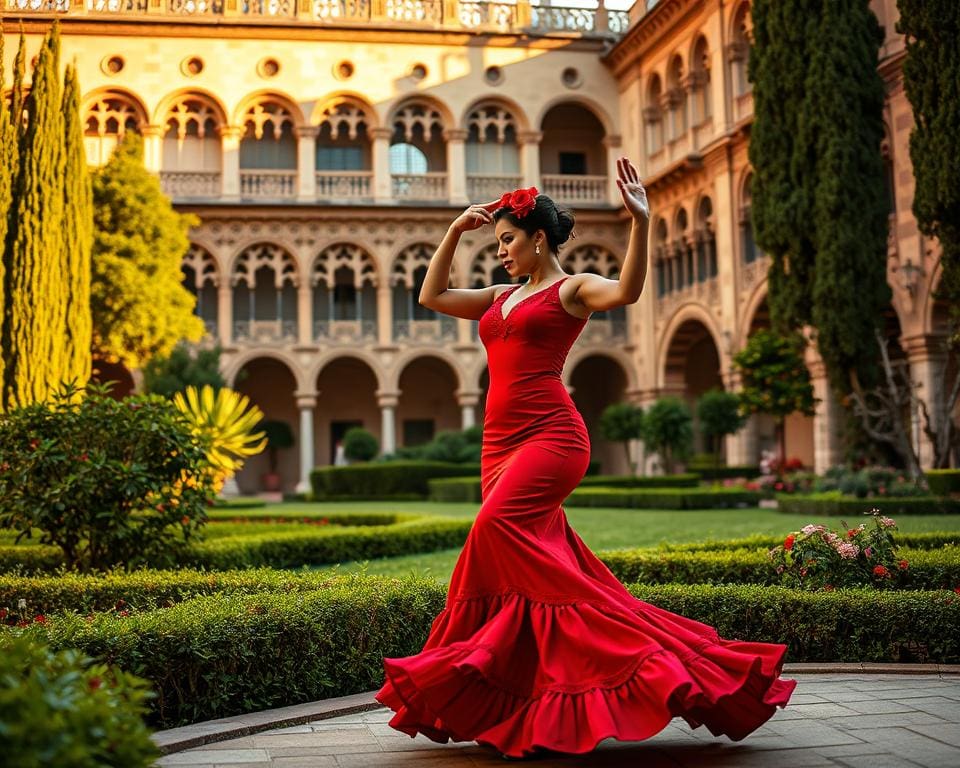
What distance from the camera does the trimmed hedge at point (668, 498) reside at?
706 inches

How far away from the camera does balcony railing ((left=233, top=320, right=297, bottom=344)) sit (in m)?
29.3

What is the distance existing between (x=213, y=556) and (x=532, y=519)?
6171 millimetres

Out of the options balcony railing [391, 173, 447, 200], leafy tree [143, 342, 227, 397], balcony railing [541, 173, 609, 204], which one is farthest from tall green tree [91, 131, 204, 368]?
balcony railing [541, 173, 609, 204]

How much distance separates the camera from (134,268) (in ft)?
77.8

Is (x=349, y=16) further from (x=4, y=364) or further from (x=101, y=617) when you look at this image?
(x=101, y=617)

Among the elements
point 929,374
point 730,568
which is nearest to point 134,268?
point 929,374

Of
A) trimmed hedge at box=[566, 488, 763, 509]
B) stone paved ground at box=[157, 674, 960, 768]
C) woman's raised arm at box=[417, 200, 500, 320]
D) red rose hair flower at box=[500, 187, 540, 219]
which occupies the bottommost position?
stone paved ground at box=[157, 674, 960, 768]

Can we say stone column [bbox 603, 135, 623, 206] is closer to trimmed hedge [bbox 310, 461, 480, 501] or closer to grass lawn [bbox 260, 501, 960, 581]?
trimmed hedge [bbox 310, 461, 480, 501]

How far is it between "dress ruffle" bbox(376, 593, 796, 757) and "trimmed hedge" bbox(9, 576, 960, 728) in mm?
1149

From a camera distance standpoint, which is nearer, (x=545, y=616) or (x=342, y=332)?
(x=545, y=616)

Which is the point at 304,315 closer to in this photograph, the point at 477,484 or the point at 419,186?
the point at 419,186

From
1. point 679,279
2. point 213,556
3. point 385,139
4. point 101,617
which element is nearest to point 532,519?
point 101,617

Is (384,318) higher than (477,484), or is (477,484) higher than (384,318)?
(384,318)

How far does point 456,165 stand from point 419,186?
120cm
